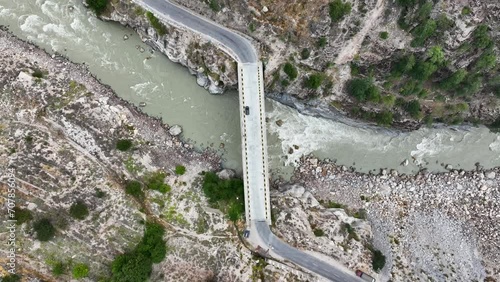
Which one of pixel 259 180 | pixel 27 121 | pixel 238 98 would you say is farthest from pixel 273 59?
pixel 27 121

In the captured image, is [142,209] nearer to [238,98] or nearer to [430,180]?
[238,98]

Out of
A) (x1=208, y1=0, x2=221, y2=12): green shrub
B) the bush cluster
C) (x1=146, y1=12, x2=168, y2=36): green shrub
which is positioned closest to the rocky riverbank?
the bush cluster

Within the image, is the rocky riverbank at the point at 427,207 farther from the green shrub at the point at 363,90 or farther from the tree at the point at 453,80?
the tree at the point at 453,80

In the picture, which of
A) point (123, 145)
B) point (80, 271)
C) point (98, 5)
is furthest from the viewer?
point (98, 5)

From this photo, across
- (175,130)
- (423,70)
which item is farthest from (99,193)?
(423,70)

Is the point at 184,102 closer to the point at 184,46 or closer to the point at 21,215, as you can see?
the point at 184,46

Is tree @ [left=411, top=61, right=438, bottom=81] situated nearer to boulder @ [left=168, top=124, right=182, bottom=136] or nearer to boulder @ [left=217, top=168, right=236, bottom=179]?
boulder @ [left=217, top=168, right=236, bottom=179]
